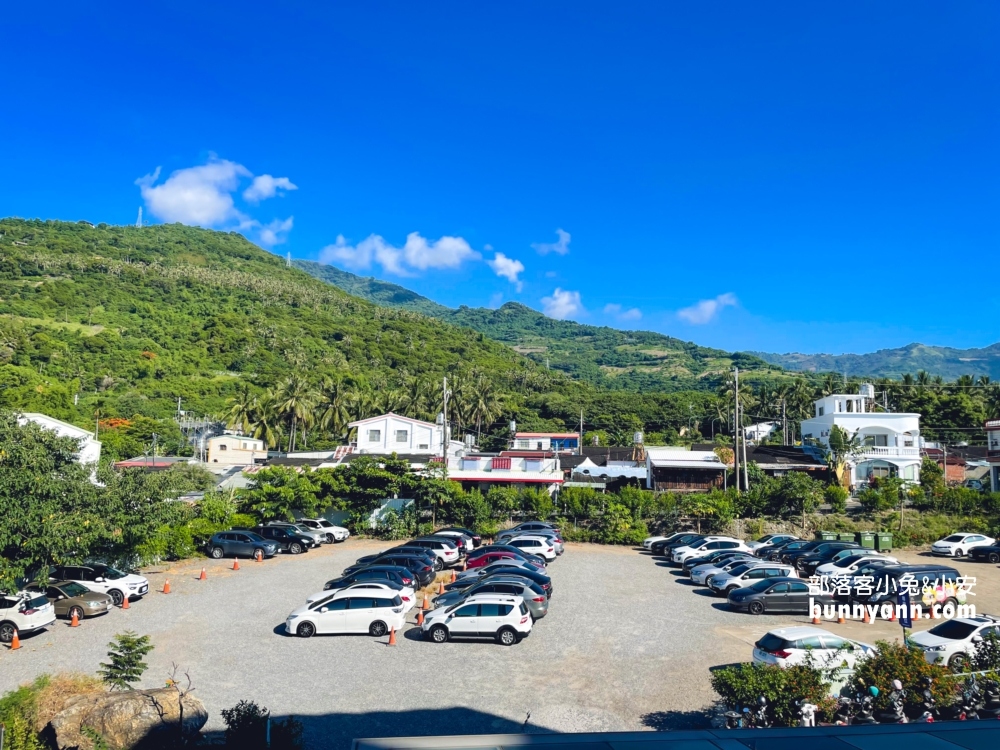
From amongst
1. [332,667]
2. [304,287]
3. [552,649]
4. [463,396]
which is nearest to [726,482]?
[552,649]

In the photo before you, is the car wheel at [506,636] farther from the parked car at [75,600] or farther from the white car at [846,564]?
the white car at [846,564]

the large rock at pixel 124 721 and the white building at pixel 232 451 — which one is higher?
the white building at pixel 232 451

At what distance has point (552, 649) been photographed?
17.5 meters

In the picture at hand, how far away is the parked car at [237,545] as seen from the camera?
3180cm

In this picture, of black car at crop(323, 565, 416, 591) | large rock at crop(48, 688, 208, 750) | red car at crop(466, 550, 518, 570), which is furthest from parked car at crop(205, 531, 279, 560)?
large rock at crop(48, 688, 208, 750)

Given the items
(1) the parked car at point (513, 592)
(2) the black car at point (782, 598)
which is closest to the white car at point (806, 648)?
(2) the black car at point (782, 598)

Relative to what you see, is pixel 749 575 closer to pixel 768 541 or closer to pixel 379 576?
pixel 768 541

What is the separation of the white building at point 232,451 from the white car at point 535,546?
4376cm

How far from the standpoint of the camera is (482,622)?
58.5 feet

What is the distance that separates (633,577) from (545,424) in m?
76.7

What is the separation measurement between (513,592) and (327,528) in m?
20.0

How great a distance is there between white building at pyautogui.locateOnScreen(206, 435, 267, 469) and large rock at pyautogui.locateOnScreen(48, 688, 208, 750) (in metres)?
59.4

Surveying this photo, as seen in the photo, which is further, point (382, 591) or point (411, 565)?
point (411, 565)

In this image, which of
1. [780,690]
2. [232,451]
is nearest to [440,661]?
[780,690]
